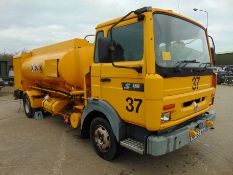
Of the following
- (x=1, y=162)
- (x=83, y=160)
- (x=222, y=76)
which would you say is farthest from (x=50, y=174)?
(x=222, y=76)

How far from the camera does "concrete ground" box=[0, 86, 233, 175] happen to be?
4203 millimetres

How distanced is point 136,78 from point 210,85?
1.88 metres

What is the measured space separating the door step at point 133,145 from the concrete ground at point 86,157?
1.90 ft

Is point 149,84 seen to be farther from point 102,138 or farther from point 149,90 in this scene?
point 102,138

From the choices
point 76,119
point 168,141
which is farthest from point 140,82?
point 76,119

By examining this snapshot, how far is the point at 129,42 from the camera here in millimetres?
3795

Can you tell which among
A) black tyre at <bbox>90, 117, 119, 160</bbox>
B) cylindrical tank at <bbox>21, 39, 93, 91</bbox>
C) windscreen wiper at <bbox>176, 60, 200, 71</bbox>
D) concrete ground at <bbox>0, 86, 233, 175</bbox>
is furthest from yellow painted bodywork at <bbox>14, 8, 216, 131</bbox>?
concrete ground at <bbox>0, 86, 233, 175</bbox>

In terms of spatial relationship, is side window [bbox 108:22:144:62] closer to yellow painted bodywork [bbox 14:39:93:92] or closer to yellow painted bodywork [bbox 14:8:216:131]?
yellow painted bodywork [bbox 14:8:216:131]

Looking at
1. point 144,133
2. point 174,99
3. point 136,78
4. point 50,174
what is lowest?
point 50,174

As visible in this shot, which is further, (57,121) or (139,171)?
(57,121)

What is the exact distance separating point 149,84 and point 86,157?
2.25 meters

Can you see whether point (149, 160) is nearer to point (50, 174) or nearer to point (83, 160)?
point (83, 160)

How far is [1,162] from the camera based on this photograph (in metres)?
4.61

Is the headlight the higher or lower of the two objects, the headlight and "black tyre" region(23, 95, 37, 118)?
the higher
